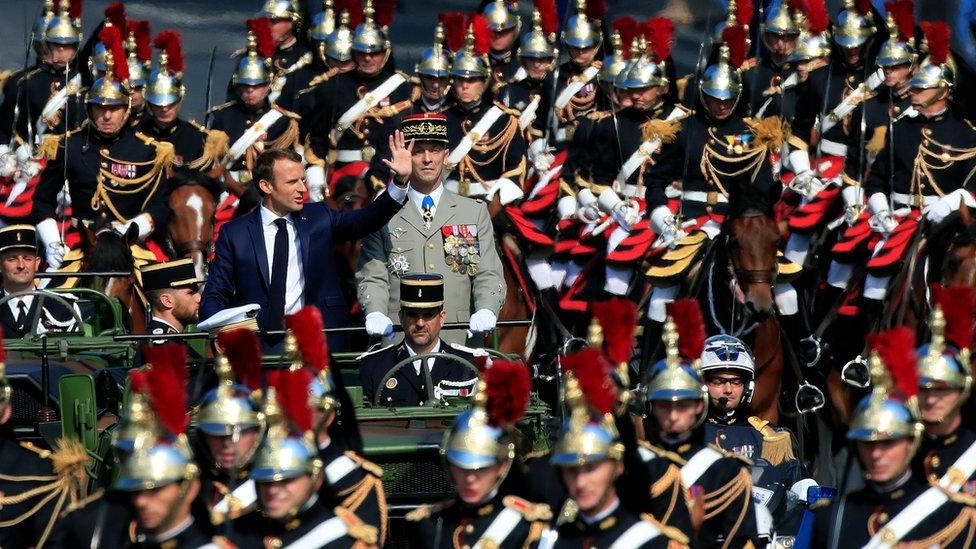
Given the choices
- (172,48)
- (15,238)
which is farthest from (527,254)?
(172,48)

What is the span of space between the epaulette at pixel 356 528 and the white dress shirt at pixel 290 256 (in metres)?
3.07

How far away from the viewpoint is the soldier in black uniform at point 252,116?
18672 millimetres

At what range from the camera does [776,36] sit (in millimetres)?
19609

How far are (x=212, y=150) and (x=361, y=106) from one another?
1.10 m

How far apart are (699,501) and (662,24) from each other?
7837 millimetres

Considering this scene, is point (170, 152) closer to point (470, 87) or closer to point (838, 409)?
point (470, 87)

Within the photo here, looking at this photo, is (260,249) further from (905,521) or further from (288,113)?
(288,113)

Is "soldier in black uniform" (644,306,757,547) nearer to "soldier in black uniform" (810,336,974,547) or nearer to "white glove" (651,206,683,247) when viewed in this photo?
"soldier in black uniform" (810,336,974,547)

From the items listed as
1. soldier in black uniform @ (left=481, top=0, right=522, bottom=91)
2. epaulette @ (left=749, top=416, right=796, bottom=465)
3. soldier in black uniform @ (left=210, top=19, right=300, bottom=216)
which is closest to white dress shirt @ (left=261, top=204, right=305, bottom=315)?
epaulette @ (left=749, top=416, right=796, bottom=465)

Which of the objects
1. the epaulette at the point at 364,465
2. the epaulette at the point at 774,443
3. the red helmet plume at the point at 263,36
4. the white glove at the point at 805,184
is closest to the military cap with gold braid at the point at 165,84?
the red helmet plume at the point at 263,36

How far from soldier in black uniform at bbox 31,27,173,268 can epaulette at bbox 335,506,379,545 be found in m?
7.30

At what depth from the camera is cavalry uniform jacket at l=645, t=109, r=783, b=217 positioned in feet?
56.6

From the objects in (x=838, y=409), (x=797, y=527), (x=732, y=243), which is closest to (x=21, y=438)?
(x=797, y=527)

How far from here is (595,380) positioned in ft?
33.6
